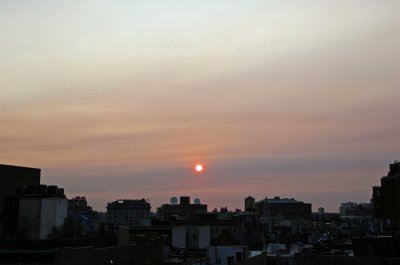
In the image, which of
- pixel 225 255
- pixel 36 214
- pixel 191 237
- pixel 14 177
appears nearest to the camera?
pixel 225 255

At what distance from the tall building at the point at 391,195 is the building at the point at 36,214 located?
242 feet

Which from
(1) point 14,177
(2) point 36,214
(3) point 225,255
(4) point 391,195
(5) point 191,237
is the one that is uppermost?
(1) point 14,177

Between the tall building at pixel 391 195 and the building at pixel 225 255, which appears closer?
the building at pixel 225 255

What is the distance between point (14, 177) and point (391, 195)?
308 feet

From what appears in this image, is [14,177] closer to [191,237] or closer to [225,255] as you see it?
[191,237]

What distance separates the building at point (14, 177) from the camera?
14300cm

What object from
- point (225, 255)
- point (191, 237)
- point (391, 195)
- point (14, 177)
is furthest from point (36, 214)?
point (391, 195)

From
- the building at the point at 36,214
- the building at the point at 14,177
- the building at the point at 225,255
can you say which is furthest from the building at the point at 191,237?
the building at the point at 14,177

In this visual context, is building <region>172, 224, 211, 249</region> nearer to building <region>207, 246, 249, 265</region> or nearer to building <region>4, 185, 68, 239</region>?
building <region>4, 185, 68, 239</region>

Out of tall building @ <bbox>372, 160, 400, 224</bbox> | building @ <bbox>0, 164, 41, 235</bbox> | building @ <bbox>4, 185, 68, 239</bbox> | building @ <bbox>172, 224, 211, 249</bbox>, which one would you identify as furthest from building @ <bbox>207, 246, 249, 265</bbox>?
building @ <bbox>0, 164, 41, 235</bbox>

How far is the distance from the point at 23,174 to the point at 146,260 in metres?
84.0

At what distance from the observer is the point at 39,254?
60531 mm

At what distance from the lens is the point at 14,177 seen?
14725 centimetres

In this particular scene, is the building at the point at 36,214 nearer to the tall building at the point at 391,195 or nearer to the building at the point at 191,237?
the building at the point at 191,237
